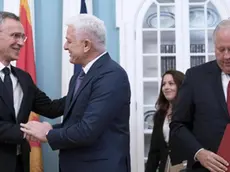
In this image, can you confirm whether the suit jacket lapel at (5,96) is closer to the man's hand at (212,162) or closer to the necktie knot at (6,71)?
the necktie knot at (6,71)

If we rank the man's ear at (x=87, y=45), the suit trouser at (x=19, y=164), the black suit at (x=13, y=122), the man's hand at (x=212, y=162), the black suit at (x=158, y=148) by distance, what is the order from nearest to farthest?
the man's hand at (x=212, y=162) → the man's ear at (x=87, y=45) → the black suit at (x=13, y=122) → the suit trouser at (x=19, y=164) → the black suit at (x=158, y=148)

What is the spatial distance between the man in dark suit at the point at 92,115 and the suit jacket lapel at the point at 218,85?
392 mm

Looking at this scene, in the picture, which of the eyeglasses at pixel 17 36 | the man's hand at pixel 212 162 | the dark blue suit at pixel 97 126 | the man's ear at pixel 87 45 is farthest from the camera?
the eyeglasses at pixel 17 36

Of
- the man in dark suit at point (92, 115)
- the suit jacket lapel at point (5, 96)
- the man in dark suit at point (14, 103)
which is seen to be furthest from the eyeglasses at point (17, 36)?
the man in dark suit at point (92, 115)

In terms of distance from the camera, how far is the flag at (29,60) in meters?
3.39

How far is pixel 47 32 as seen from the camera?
378 centimetres

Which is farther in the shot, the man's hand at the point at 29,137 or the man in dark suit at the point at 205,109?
the man's hand at the point at 29,137

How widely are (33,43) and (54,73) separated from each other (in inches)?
13.5

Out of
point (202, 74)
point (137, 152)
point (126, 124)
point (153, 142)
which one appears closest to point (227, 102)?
point (202, 74)

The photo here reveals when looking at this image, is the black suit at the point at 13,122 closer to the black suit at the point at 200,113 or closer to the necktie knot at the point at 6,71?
the necktie knot at the point at 6,71

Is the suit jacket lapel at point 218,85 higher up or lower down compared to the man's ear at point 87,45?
lower down

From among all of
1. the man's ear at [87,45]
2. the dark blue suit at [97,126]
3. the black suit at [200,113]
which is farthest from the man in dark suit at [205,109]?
the man's ear at [87,45]

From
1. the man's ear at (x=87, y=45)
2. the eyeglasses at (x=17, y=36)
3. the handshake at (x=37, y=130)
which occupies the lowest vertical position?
the handshake at (x=37, y=130)

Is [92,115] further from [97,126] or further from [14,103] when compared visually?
[14,103]
